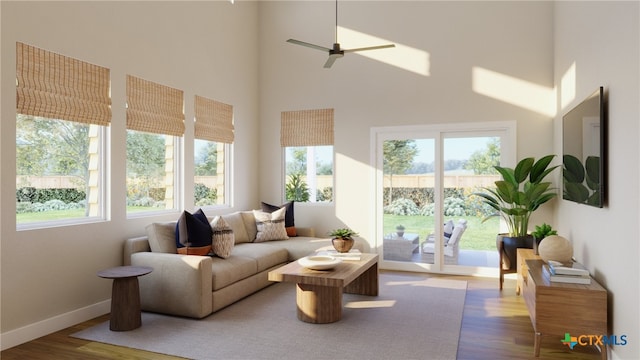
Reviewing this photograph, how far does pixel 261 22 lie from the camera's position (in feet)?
23.1

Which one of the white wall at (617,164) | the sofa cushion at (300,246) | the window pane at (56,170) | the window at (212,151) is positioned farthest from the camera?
the window at (212,151)

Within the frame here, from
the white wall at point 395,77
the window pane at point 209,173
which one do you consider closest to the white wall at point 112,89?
the window pane at point 209,173

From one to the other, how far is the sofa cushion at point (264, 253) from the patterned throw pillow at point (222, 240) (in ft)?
0.97

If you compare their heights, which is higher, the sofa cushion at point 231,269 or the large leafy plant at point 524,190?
the large leafy plant at point 524,190

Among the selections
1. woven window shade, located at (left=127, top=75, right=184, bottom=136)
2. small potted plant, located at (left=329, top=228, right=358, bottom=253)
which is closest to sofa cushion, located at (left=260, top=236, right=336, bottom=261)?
small potted plant, located at (left=329, top=228, right=358, bottom=253)

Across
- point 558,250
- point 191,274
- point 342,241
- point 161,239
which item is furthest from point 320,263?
point 558,250

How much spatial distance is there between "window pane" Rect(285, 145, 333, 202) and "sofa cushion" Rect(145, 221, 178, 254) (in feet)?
8.92

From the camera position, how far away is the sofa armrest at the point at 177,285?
381cm

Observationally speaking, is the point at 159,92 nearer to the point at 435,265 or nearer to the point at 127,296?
the point at 127,296

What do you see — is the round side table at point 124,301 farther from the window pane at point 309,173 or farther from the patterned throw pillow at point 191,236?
the window pane at point 309,173

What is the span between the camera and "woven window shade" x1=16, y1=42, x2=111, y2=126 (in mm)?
3508

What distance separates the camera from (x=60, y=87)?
12.5 ft

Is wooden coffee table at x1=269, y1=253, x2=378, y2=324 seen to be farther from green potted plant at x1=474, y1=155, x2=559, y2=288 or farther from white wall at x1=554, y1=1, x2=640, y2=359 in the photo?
green potted plant at x1=474, y1=155, x2=559, y2=288

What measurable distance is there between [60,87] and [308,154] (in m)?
3.71
